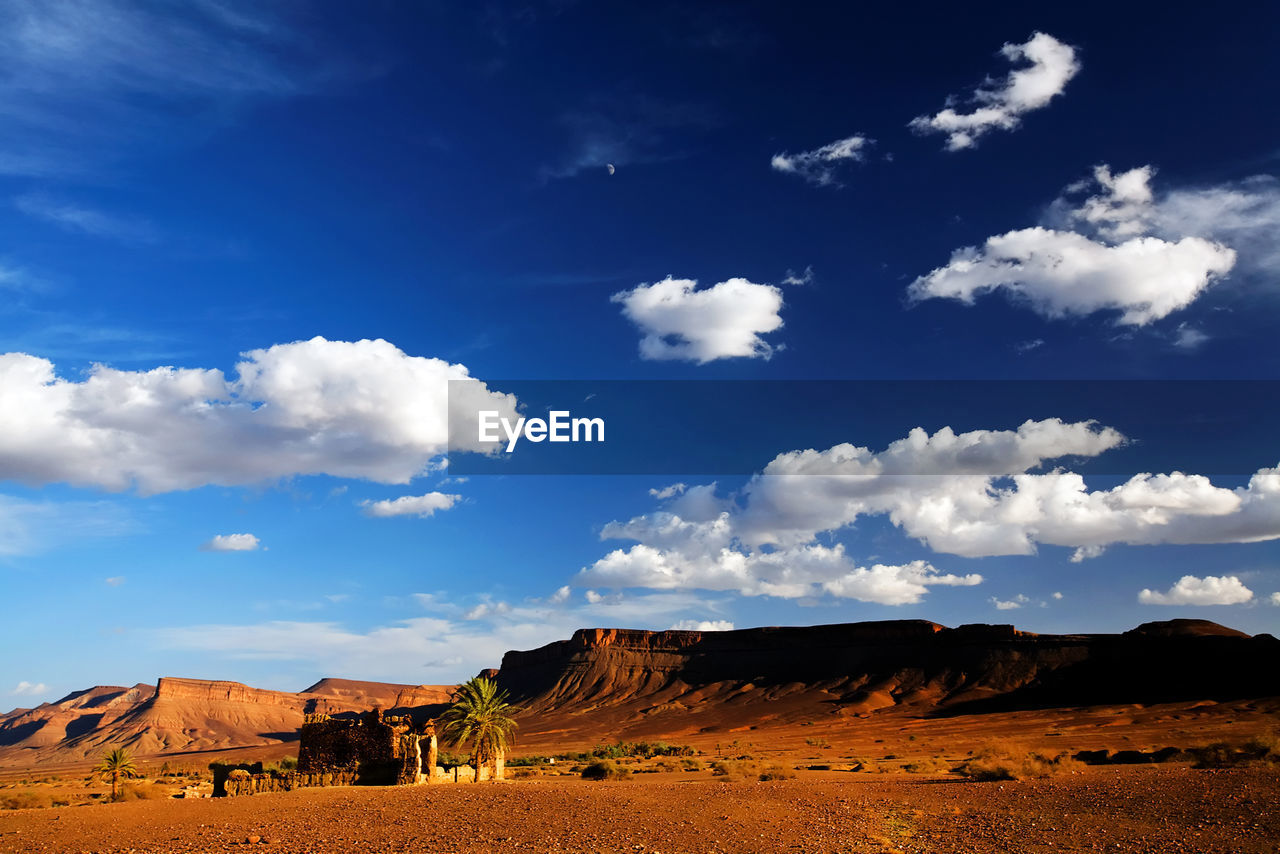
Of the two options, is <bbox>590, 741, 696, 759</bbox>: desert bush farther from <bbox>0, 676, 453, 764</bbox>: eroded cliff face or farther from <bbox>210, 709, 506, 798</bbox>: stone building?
<bbox>0, 676, 453, 764</bbox>: eroded cliff face

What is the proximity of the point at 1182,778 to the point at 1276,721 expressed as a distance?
3801 centimetres

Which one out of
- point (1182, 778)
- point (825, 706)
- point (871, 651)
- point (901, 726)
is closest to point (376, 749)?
point (1182, 778)

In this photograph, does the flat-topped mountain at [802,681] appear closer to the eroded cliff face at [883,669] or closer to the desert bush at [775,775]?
the eroded cliff face at [883,669]

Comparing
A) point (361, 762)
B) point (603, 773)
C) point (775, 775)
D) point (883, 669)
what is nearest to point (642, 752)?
point (603, 773)

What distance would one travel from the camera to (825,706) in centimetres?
10244

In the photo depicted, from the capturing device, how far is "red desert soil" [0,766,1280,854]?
17.8 m

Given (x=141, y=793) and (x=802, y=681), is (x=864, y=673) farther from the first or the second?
(x=141, y=793)

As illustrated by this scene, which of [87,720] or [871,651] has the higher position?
[871,651]

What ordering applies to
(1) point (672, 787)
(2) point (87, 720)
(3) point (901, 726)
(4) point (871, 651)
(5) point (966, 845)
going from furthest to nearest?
(2) point (87, 720) → (4) point (871, 651) → (3) point (901, 726) → (1) point (672, 787) → (5) point (966, 845)

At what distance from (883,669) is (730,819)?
342 feet

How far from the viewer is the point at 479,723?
37656 millimetres

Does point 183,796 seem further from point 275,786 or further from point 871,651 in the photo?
point 871,651

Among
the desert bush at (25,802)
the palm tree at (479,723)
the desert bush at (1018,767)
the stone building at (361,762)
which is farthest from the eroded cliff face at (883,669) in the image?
the desert bush at (25,802)

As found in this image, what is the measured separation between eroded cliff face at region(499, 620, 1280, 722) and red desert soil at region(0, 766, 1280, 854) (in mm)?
69731
